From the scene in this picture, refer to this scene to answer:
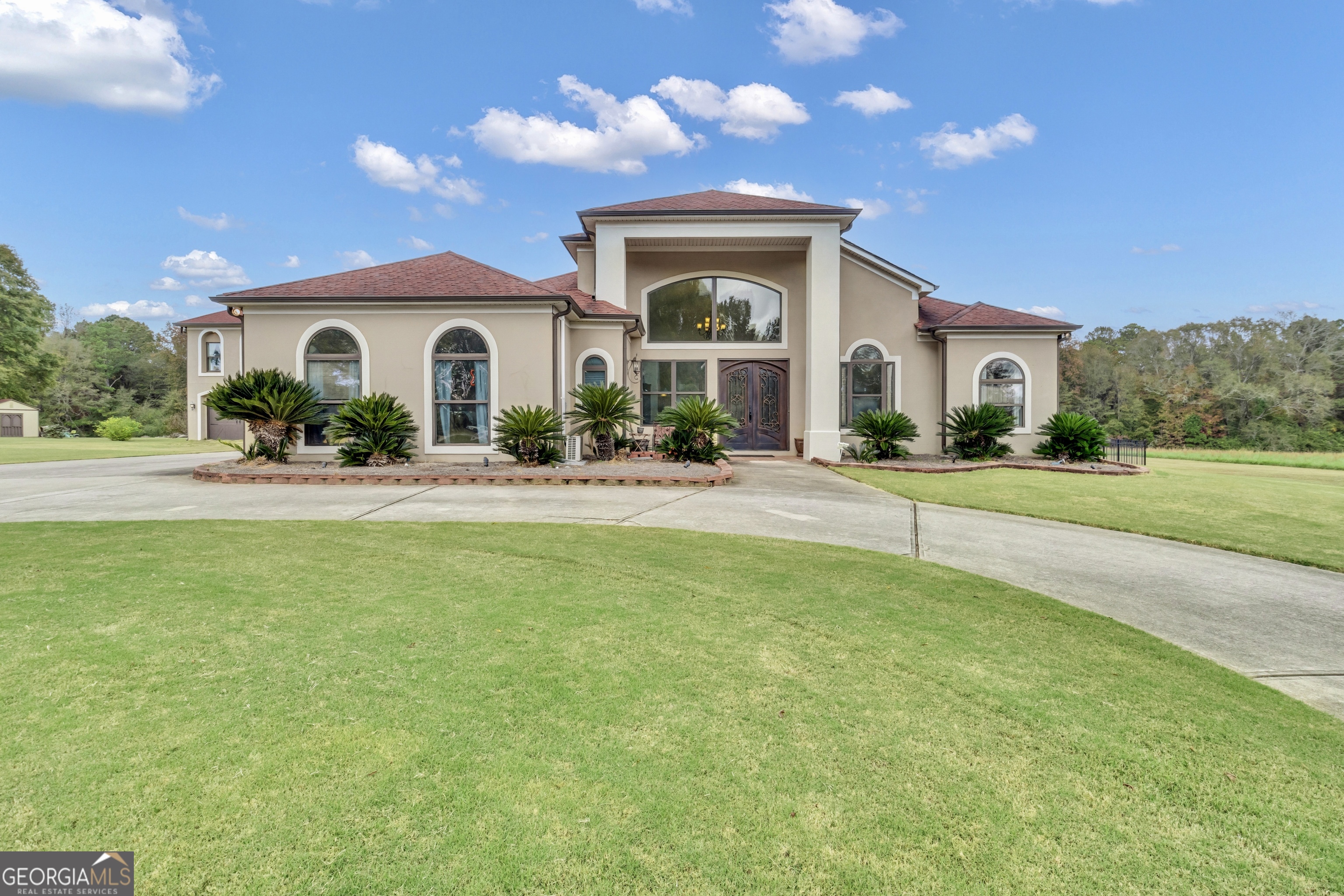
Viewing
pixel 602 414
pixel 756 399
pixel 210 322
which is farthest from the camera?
pixel 210 322

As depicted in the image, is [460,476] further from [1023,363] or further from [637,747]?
[1023,363]

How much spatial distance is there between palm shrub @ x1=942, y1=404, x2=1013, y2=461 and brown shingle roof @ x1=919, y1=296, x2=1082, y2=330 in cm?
240

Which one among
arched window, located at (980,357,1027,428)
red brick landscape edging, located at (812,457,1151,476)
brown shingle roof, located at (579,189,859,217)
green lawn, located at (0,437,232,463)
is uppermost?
brown shingle roof, located at (579,189,859,217)

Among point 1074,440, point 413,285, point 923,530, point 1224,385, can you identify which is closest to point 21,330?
point 413,285

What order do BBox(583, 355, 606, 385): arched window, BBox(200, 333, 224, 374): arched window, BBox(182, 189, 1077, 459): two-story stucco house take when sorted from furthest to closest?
BBox(200, 333, 224, 374): arched window, BBox(583, 355, 606, 385): arched window, BBox(182, 189, 1077, 459): two-story stucco house

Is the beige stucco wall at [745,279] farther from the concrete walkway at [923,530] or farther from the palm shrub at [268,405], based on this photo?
the palm shrub at [268,405]

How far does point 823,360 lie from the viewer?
16.2m

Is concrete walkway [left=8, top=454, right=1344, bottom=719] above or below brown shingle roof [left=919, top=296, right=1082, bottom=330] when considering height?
below

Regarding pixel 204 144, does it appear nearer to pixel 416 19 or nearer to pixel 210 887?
pixel 416 19

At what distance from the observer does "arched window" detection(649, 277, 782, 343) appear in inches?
696

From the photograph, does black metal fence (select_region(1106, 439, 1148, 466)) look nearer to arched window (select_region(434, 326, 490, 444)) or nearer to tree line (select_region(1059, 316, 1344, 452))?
arched window (select_region(434, 326, 490, 444))

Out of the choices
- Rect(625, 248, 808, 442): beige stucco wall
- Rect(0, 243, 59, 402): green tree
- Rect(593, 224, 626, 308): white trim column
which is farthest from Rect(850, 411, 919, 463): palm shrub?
Rect(0, 243, 59, 402): green tree

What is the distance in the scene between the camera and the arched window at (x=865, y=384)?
17.3 m

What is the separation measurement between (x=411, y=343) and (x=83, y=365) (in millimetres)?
50049
